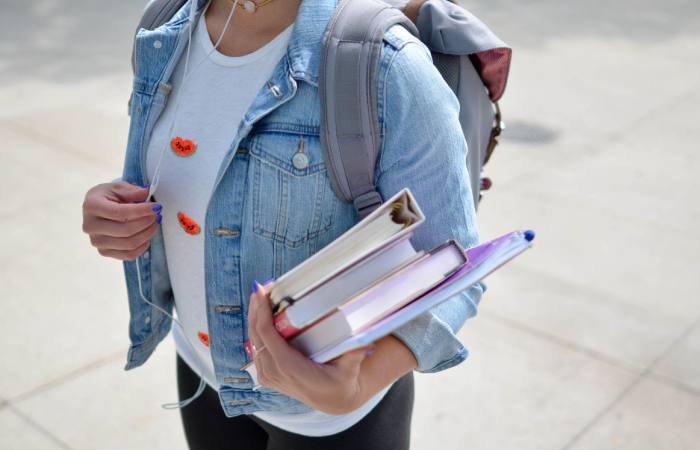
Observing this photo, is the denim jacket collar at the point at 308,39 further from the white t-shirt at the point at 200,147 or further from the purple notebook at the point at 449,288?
the purple notebook at the point at 449,288

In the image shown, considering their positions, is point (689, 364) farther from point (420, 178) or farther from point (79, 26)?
point (79, 26)

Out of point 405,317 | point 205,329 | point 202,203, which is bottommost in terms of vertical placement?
point 205,329

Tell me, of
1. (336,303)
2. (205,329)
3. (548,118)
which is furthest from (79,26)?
(336,303)

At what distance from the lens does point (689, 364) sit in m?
3.70

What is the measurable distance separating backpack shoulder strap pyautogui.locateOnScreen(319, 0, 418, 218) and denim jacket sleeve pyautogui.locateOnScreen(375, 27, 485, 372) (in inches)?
0.9

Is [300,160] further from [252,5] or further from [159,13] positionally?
[159,13]

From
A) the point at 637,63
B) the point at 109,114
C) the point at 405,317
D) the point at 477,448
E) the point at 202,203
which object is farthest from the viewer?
the point at 637,63

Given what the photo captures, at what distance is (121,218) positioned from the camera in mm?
1559

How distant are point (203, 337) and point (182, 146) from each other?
0.38 metres

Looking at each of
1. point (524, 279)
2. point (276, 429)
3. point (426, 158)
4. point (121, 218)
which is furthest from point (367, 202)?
point (524, 279)

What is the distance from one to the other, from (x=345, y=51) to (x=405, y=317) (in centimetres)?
50

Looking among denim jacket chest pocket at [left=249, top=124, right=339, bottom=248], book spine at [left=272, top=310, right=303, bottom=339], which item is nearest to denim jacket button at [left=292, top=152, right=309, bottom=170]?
denim jacket chest pocket at [left=249, top=124, right=339, bottom=248]

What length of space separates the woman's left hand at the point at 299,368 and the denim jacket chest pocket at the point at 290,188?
0.96 ft

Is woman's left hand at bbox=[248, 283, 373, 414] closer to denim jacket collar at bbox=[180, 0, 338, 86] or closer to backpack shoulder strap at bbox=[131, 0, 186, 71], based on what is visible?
denim jacket collar at bbox=[180, 0, 338, 86]
